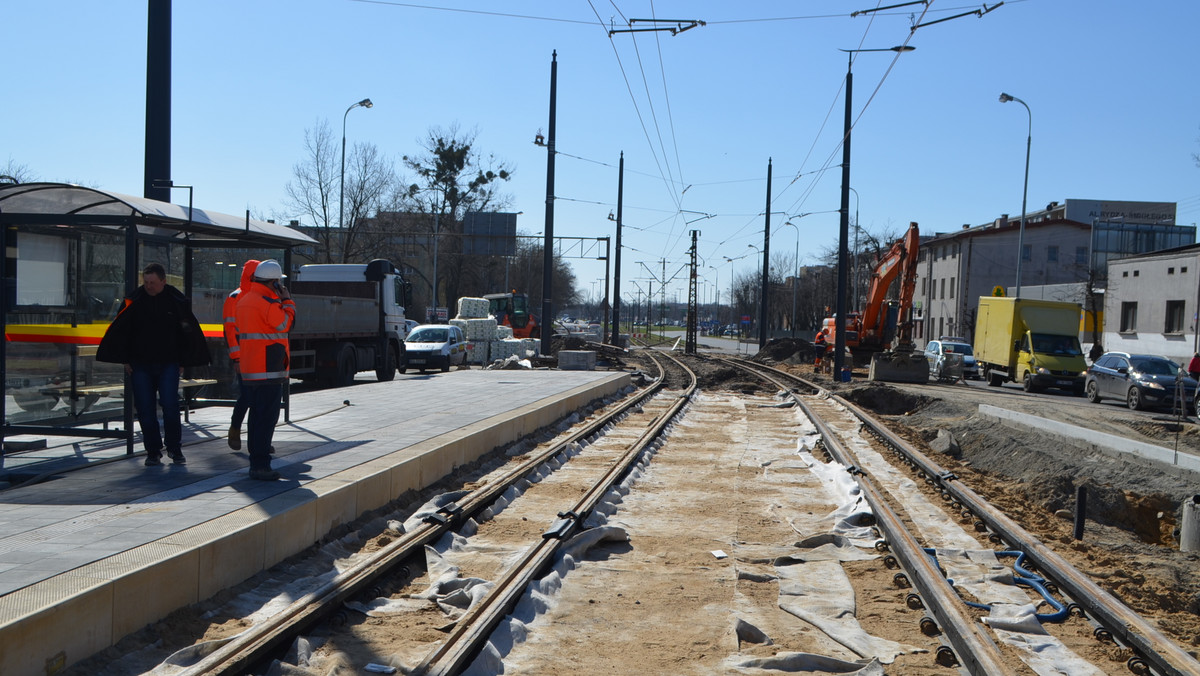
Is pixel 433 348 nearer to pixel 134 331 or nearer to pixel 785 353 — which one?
pixel 134 331

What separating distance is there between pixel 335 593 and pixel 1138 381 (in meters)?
25.6

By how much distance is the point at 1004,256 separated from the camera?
7125 centimetres

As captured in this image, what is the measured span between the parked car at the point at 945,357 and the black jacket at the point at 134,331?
29824 millimetres

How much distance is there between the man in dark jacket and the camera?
843cm

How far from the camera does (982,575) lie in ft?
23.3

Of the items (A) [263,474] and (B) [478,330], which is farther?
(B) [478,330]

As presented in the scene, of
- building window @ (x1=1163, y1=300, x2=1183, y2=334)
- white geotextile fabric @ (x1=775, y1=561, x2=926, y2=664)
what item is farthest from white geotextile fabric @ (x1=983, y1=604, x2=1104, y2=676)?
building window @ (x1=1163, y1=300, x2=1183, y2=334)

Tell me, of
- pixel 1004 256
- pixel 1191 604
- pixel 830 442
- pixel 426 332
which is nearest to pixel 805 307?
A: pixel 1004 256

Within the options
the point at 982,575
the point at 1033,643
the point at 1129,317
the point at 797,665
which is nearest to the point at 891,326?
the point at 1129,317

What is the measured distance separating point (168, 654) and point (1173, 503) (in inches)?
401

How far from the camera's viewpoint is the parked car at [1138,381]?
25.4 meters

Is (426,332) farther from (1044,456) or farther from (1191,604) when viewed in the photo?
(1191,604)

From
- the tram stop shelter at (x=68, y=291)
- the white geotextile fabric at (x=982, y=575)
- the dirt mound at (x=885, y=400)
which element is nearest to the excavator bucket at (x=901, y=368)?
the dirt mound at (x=885, y=400)

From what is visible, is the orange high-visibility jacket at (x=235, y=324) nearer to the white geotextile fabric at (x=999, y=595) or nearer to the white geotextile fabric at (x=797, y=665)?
the white geotextile fabric at (x=797, y=665)
